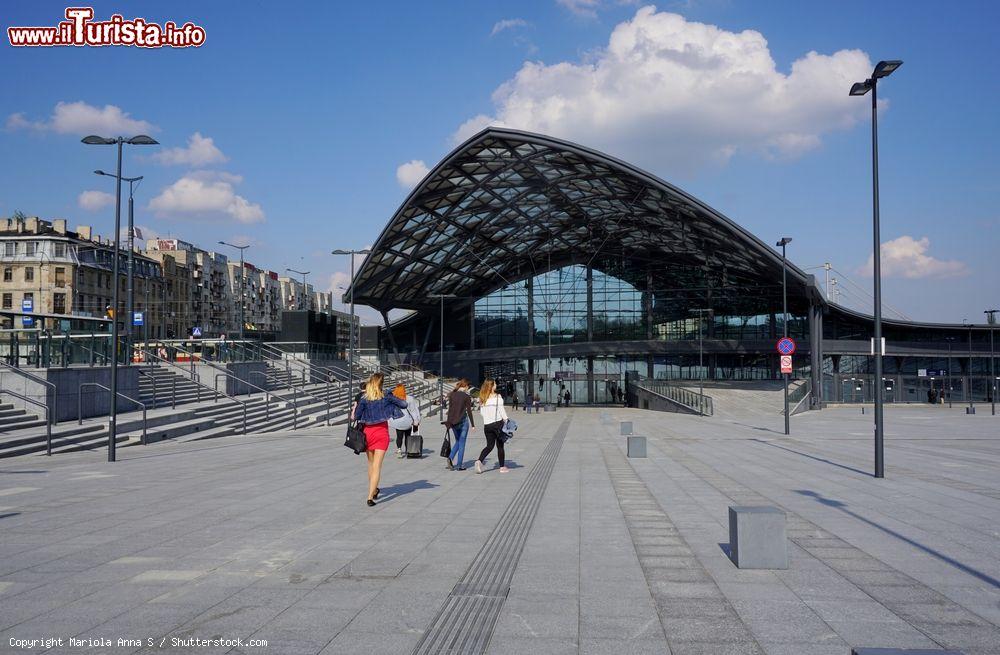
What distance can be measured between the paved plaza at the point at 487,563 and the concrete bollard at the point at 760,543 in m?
0.13

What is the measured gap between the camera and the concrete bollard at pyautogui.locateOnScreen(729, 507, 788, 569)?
22.0 ft

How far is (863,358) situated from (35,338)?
67734 millimetres

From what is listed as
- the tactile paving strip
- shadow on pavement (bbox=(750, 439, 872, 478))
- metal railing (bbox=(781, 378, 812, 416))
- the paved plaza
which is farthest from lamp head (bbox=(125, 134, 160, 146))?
metal railing (bbox=(781, 378, 812, 416))

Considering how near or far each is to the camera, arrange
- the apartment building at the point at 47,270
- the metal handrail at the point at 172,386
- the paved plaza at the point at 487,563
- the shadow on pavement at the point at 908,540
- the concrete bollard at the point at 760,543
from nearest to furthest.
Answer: the paved plaza at the point at 487,563, the shadow on pavement at the point at 908,540, the concrete bollard at the point at 760,543, the metal handrail at the point at 172,386, the apartment building at the point at 47,270

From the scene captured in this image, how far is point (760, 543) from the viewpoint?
6.72 m

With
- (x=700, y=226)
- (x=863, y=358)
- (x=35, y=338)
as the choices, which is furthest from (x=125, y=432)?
(x=863, y=358)

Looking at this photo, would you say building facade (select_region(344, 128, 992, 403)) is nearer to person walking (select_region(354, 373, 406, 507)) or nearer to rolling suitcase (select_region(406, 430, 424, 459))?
rolling suitcase (select_region(406, 430, 424, 459))

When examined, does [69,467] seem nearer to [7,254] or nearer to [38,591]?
[38,591]

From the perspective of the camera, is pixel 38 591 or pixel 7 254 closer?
pixel 38 591

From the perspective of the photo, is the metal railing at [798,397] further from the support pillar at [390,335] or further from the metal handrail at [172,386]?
the support pillar at [390,335]

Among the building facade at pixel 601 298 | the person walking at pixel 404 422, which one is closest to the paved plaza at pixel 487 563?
the person walking at pixel 404 422

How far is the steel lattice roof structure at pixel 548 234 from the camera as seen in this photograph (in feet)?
153

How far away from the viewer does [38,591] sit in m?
5.76

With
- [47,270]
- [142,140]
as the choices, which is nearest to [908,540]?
[142,140]
